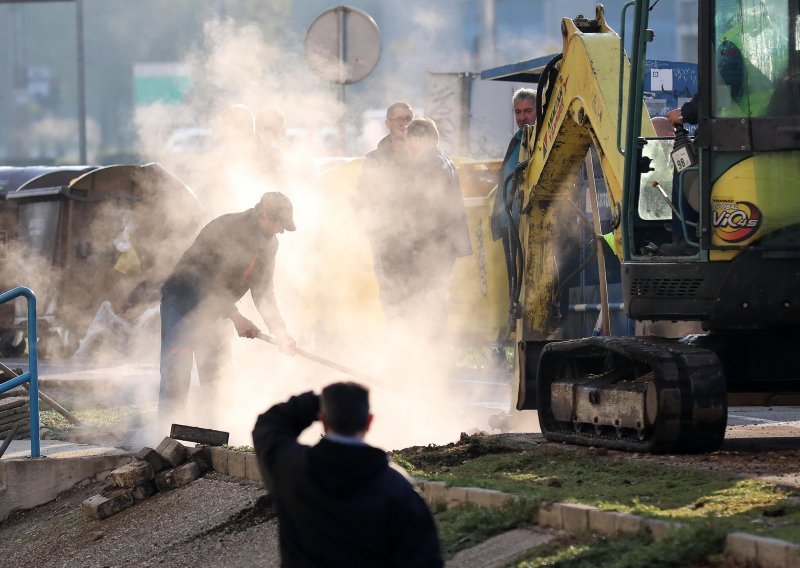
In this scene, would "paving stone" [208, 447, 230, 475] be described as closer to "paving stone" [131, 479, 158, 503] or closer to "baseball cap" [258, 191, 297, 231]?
"paving stone" [131, 479, 158, 503]

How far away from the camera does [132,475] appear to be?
8750 millimetres

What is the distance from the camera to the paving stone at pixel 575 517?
5.96 metres

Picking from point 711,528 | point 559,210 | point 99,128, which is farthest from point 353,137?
point 99,128

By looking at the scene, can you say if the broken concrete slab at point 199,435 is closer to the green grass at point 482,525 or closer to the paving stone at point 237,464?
the paving stone at point 237,464

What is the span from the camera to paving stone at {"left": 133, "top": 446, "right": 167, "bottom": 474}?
8.90m

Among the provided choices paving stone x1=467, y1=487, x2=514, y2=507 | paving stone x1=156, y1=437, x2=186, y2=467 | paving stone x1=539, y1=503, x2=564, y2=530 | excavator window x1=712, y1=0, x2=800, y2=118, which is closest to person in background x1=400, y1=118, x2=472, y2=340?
paving stone x1=156, y1=437, x2=186, y2=467

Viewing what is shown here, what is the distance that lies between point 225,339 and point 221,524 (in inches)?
133

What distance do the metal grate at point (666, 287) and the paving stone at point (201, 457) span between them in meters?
2.51

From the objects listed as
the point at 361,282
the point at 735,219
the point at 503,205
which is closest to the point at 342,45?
the point at 361,282

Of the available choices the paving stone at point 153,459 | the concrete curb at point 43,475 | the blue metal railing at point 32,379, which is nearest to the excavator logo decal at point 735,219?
the paving stone at point 153,459

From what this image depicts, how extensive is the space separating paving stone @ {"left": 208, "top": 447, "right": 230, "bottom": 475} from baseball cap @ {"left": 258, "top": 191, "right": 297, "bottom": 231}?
2.05m

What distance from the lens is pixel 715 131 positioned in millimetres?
7707

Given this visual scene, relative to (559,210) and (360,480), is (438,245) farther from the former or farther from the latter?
(360,480)

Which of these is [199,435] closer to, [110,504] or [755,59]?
[110,504]
